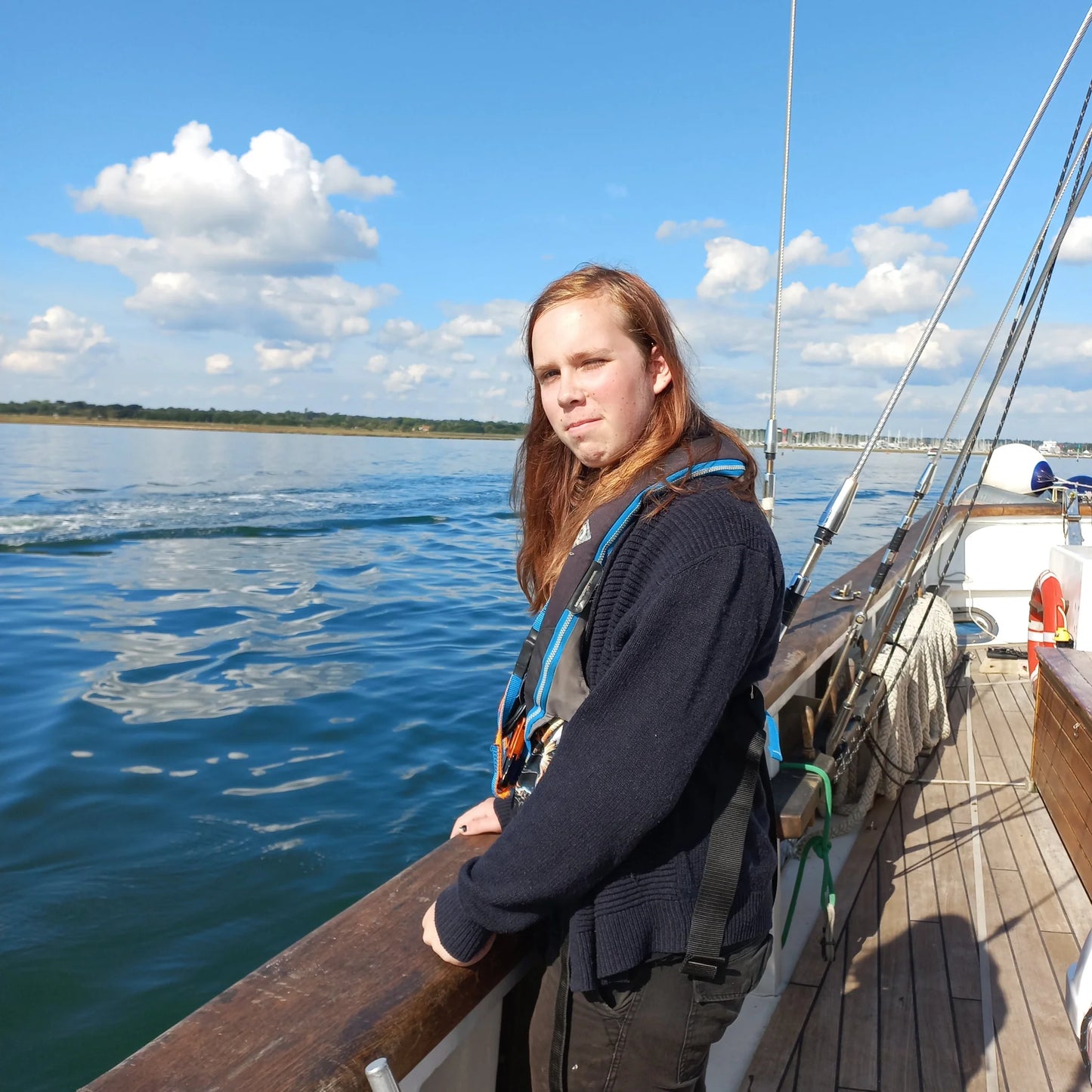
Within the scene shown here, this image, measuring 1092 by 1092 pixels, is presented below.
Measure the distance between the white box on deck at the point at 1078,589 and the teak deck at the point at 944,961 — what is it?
1.30 metres

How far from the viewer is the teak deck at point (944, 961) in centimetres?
202

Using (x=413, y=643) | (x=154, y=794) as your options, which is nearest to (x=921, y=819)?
(x=154, y=794)

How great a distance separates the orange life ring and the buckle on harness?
435 cm

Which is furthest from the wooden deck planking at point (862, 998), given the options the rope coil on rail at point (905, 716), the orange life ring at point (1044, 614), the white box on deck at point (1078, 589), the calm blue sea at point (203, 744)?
the orange life ring at point (1044, 614)

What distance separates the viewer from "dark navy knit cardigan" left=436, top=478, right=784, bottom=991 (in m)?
0.96

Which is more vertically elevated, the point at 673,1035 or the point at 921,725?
the point at 673,1035

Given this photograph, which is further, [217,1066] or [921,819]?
[921,819]

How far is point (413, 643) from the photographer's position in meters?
8.23

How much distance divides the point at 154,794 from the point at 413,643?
3603 mm

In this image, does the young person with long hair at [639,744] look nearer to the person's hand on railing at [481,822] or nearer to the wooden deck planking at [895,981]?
the person's hand on railing at [481,822]

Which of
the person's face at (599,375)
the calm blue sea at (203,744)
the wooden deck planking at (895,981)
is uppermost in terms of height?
the person's face at (599,375)

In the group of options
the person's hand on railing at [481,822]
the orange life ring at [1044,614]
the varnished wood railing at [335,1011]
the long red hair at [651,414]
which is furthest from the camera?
the orange life ring at [1044,614]

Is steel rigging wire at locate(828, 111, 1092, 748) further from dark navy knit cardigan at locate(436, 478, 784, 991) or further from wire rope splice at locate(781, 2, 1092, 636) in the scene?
dark navy knit cardigan at locate(436, 478, 784, 991)

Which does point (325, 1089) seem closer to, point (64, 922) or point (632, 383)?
point (632, 383)
